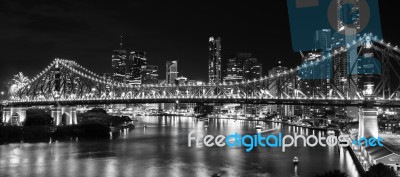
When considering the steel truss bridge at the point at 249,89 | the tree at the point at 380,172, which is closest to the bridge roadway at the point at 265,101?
the steel truss bridge at the point at 249,89

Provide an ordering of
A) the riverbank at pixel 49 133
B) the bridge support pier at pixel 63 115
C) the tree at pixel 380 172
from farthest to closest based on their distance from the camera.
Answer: the bridge support pier at pixel 63 115, the riverbank at pixel 49 133, the tree at pixel 380 172

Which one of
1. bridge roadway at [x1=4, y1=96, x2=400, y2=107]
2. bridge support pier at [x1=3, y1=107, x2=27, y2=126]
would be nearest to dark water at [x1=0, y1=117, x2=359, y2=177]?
bridge roadway at [x1=4, y1=96, x2=400, y2=107]

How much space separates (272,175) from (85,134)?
21.4 m

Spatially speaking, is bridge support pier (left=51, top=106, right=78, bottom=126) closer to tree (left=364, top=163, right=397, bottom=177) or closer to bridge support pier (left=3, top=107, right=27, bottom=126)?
bridge support pier (left=3, top=107, right=27, bottom=126)

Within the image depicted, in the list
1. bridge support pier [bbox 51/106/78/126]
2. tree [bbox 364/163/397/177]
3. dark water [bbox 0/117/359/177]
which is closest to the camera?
tree [bbox 364/163/397/177]

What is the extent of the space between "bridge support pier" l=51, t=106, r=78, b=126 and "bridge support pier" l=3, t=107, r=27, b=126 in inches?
127

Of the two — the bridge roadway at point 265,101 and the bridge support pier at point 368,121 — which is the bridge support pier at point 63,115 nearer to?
the bridge roadway at point 265,101

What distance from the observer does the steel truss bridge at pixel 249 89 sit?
2536cm

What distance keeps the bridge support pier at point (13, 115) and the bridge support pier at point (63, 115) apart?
3226 mm

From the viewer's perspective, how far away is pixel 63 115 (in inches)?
1654

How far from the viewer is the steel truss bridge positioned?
25.4m

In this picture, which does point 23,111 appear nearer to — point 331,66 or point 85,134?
point 85,134

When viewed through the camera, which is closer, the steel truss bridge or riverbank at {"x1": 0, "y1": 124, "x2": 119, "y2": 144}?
the steel truss bridge

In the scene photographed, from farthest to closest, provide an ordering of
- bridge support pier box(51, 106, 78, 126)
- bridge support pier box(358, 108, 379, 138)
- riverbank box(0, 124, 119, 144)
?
bridge support pier box(51, 106, 78, 126) < riverbank box(0, 124, 119, 144) < bridge support pier box(358, 108, 379, 138)
